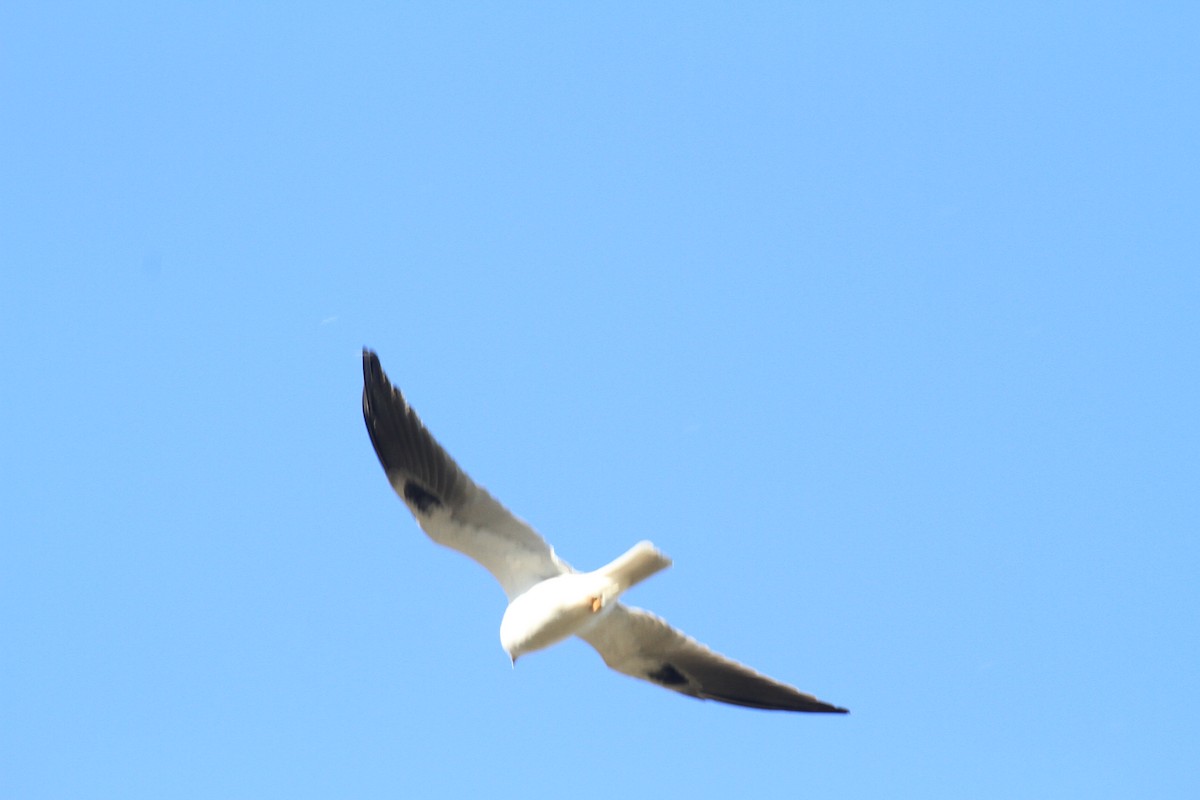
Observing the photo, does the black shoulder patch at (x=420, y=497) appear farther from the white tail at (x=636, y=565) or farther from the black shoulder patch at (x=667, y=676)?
the black shoulder patch at (x=667, y=676)

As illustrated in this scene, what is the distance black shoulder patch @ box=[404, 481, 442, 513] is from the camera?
491 inches

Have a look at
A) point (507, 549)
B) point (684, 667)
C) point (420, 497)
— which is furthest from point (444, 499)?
point (684, 667)

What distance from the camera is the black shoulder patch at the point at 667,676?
45.2 ft

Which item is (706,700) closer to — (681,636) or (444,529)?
(681,636)

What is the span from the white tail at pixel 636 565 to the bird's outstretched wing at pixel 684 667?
123cm

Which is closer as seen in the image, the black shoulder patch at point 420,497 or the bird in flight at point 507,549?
the bird in flight at point 507,549

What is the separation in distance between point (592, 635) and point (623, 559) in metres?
1.63

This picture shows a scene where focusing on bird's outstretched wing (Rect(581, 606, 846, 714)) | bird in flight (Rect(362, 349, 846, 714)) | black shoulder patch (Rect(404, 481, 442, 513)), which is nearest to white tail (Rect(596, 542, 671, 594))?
bird in flight (Rect(362, 349, 846, 714))

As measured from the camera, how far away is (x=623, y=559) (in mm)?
11875

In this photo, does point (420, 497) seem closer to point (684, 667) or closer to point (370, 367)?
point (370, 367)

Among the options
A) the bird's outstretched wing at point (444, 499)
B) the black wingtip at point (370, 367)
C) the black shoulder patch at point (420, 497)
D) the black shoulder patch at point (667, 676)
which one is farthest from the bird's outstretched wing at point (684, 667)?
the black wingtip at point (370, 367)

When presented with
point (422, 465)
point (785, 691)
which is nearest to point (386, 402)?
point (422, 465)

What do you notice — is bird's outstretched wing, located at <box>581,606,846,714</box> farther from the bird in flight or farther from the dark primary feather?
the dark primary feather

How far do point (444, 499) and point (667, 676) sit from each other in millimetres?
2864
